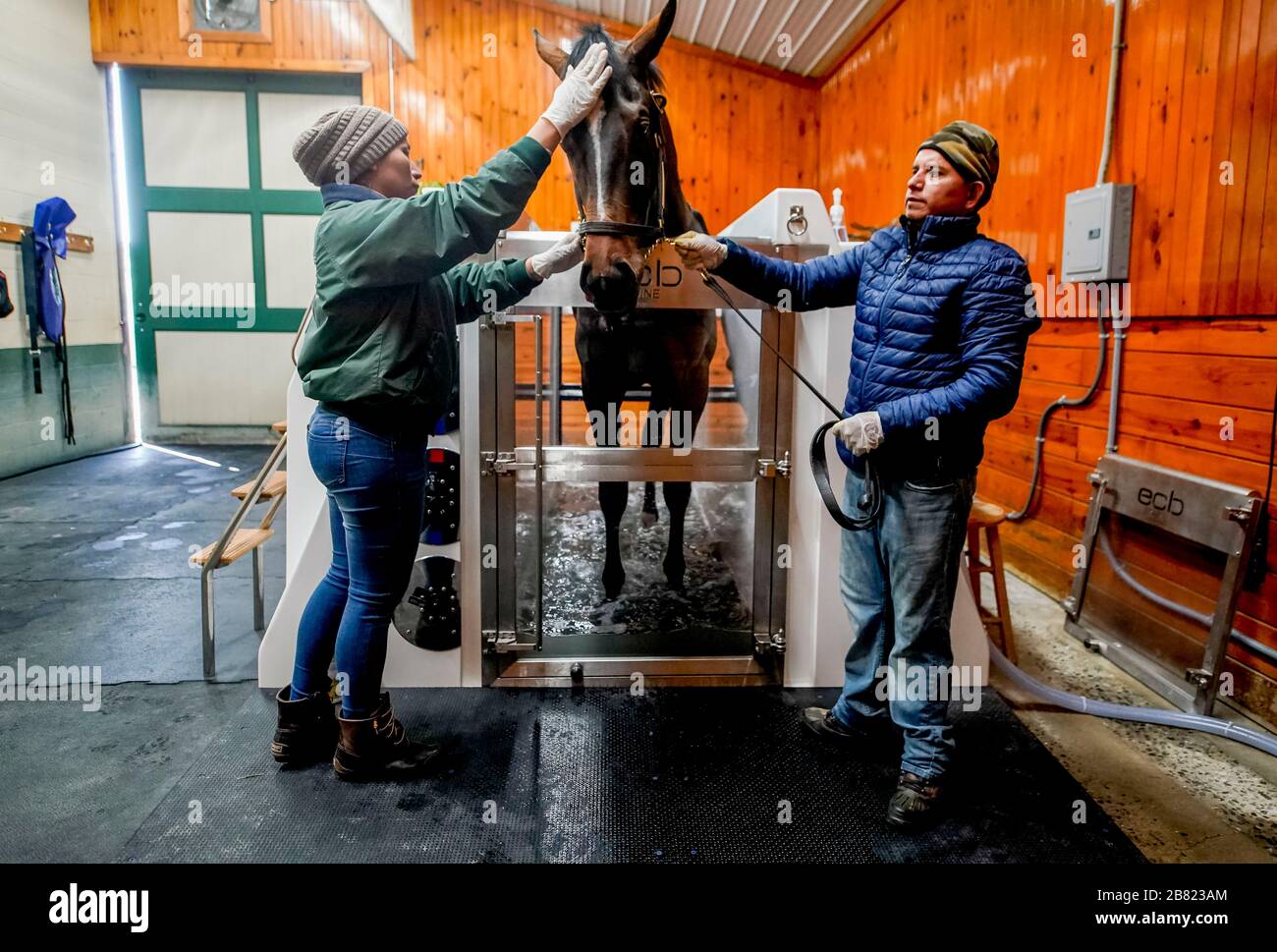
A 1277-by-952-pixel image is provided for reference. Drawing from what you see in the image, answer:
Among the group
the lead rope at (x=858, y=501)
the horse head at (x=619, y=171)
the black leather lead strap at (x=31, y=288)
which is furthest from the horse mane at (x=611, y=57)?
the black leather lead strap at (x=31, y=288)

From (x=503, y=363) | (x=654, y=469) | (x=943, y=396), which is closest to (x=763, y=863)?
(x=943, y=396)

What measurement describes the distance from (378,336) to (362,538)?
45 centimetres

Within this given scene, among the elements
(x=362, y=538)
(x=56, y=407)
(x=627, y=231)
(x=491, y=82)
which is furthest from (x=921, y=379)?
(x=56, y=407)

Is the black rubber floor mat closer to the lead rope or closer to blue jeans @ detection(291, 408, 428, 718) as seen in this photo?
blue jeans @ detection(291, 408, 428, 718)

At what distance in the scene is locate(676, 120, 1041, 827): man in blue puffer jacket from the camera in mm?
1616

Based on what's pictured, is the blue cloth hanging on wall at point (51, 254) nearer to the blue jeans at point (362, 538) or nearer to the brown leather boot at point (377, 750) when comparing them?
the blue jeans at point (362, 538)

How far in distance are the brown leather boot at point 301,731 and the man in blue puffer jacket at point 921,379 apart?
1397mm

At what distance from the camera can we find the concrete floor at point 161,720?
1850 mm

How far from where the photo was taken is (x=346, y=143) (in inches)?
65.9

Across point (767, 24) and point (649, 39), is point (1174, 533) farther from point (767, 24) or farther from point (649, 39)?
point (767, 24)

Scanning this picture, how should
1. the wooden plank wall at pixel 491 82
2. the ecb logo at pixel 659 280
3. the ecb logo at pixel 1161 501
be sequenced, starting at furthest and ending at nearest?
1. the wooden plank wall at pixel 491 82
2. the ecb logo at pixel 1161 501
3. the ecb logo at pixel 659 280

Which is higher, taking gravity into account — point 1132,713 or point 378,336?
point 378,336

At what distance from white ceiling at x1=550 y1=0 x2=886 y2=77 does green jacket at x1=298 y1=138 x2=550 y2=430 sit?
5600mm

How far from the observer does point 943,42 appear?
4.88 metres
